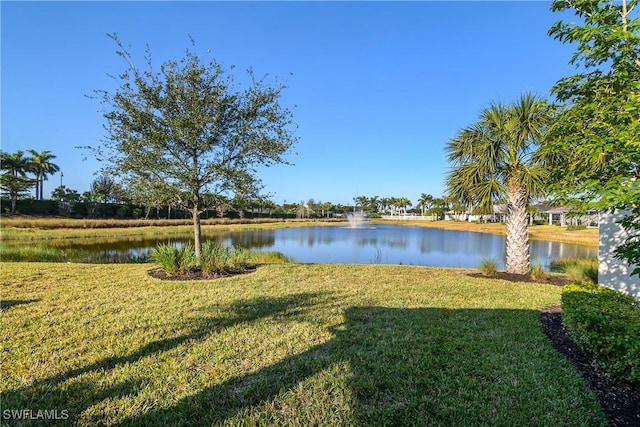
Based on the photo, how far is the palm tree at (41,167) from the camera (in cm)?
4144

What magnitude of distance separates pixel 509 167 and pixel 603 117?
6226 mm

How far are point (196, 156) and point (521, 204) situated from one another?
8422mm

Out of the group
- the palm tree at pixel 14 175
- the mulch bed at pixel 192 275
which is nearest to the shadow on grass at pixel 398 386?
the mulch bed at pixel 192 275

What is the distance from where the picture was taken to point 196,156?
8.06m

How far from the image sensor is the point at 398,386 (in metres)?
2.69

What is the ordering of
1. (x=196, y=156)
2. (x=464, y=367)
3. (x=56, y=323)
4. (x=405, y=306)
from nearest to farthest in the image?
(x=464, y=367)
(x=56, y=323)
(x=405, y=306)
(x=196, y=156)

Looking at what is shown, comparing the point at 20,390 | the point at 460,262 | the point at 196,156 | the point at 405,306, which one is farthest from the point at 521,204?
the point at 20,390

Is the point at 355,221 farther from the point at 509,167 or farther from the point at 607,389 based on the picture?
the point at 607,389

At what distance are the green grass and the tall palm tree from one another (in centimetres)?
304

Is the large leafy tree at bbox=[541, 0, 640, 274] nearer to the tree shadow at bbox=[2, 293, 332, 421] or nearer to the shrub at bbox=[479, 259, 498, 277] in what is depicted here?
the tree shadow at bbox=[2, 293, 332, 421]

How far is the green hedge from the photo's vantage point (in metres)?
2.75

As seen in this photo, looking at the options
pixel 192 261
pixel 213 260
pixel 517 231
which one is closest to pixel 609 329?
pixel 517 231

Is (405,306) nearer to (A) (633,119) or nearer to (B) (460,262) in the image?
(A) (633,119)

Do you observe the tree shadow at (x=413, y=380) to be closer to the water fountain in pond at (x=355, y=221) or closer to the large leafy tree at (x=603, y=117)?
the large leafy tree at (x=603, y=117)
